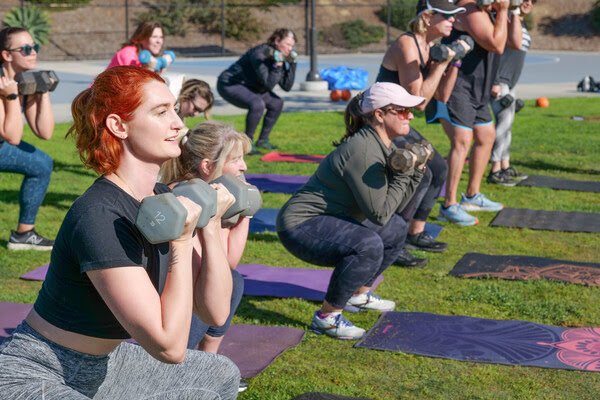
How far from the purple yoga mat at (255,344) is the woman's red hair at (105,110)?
1.92 m

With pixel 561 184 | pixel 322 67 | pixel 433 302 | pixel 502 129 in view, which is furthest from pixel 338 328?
pixel 322 67

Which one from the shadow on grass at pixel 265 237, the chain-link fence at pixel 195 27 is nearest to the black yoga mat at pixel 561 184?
the shadow on grass at pixel 265 237

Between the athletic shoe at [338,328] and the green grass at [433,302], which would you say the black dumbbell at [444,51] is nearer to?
the green grass at [433,302]

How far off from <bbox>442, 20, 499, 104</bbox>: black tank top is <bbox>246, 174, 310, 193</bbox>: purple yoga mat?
206cm

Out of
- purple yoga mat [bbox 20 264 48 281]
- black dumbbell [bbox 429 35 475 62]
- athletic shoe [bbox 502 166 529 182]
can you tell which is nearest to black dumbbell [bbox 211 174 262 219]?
purple yoga mat [bbox 20 264 48 281]

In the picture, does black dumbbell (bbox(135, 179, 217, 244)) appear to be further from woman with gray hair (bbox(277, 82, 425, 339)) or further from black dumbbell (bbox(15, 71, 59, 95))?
black dumbbell (bbox(15, 71, 59, 95))

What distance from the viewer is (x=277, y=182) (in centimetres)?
944

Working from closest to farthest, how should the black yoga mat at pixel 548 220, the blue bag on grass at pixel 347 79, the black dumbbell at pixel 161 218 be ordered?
1. the black dumbbell at pixel 161 218
2. the black yoga mat at pixel 548 220
3. the blue bag on grass at pixel 347 79

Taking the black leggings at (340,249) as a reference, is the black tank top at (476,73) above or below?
above

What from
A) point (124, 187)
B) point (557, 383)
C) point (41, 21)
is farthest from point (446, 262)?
point (41, 21)

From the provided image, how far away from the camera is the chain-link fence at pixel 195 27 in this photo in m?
33.9

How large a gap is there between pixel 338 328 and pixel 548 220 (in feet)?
11.3

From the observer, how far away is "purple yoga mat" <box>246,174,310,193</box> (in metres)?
9.10

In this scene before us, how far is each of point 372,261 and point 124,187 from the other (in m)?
2.39
